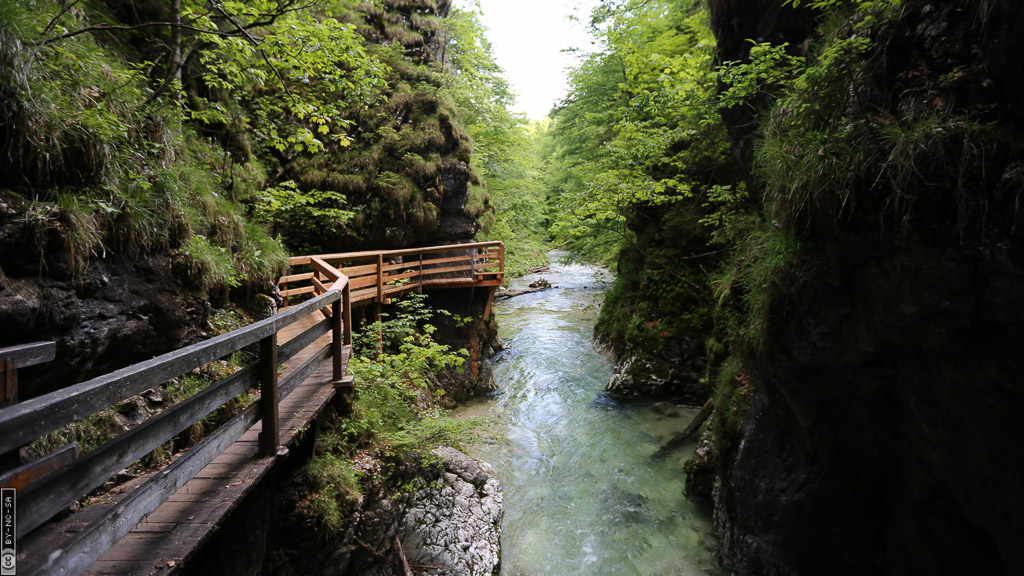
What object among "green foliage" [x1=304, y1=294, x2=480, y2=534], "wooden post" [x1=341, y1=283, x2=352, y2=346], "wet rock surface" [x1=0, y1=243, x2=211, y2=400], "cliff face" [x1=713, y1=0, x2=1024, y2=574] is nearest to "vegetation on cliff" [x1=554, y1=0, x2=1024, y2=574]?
"cliff face" [x1=713, y1=0, x2=1024, y2=574]

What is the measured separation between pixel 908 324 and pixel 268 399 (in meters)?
4.54

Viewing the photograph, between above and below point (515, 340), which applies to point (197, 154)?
above

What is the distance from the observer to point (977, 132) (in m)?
2.74

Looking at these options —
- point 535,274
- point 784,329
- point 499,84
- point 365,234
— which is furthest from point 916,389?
point 535,274

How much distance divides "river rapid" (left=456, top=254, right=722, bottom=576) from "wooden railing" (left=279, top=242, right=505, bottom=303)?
2923 millimetres

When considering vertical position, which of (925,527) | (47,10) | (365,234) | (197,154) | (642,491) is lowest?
(642,491)

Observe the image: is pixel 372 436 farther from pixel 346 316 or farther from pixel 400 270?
pixel 400 270

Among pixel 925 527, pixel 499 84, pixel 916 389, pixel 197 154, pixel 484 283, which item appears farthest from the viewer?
pixel 499 84

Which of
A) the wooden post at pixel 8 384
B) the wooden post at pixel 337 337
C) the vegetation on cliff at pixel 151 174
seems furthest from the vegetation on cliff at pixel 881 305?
the vegetation on cliff at pixel 151 174

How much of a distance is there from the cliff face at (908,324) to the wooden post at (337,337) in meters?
4.16

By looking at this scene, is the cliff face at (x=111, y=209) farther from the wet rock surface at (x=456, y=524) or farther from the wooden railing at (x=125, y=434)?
the wet rock surface at (x=456, y=524)

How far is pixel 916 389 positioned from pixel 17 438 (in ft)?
16.4

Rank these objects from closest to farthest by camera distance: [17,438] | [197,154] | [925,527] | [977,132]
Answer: [17,438] < [977,132] < [925,527] < [197,154]

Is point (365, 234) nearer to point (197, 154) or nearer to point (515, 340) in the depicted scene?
point (197, 154)
